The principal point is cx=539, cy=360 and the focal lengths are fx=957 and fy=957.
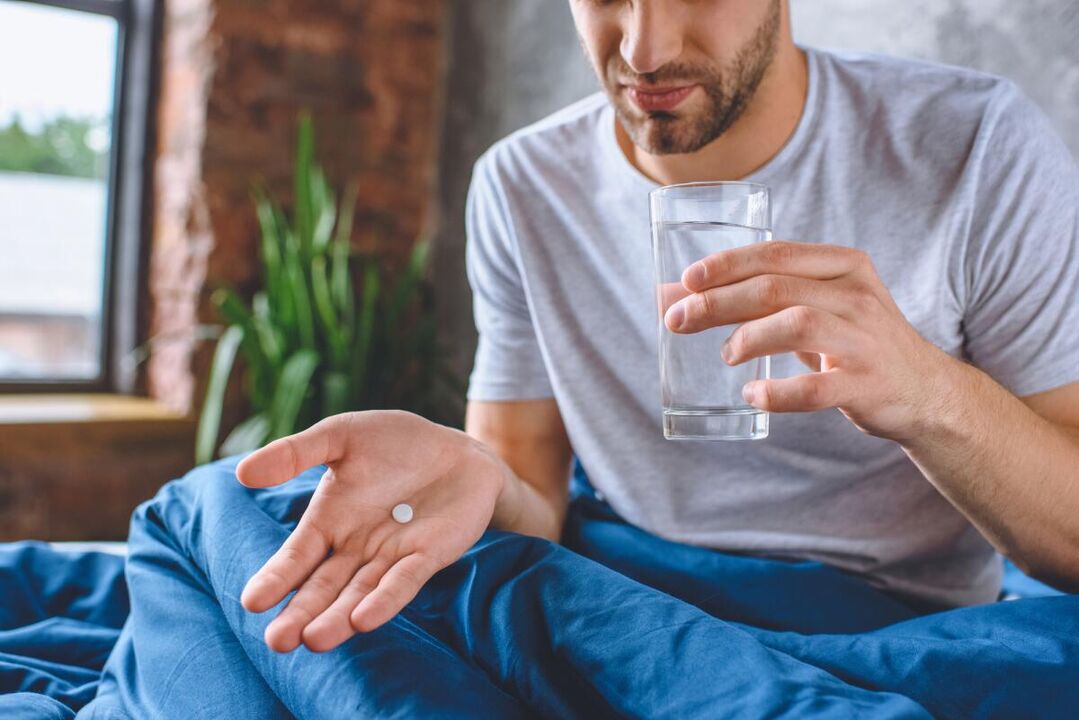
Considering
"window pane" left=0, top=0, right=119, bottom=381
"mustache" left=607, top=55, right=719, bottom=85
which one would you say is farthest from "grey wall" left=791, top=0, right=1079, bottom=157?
"window pane" left=0, top=0, right=119, bottom=381

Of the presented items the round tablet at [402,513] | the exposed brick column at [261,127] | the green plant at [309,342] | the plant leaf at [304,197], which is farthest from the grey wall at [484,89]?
the round tablet at [402,513]

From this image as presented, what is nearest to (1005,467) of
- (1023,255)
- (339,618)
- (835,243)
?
(1023,255)

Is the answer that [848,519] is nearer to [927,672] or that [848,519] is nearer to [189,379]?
[927,672]

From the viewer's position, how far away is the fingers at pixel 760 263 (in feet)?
2.48

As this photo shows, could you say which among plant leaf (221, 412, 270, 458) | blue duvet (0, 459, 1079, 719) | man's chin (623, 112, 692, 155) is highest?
man's chin (623, 112, 692, 155)

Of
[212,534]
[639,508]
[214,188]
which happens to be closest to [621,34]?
[639,508]

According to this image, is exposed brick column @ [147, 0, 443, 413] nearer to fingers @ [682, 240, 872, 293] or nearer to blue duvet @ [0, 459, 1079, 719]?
blue duvet @ [0, 459, 1079, 719]

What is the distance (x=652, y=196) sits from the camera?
0.85 meters

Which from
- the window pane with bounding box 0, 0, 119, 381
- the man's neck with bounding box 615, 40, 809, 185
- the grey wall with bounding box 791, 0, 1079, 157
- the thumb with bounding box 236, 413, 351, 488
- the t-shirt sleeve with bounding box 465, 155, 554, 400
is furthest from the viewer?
the window pane with bounding box 0, 0, 119, 381

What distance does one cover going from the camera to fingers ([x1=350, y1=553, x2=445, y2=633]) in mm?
750

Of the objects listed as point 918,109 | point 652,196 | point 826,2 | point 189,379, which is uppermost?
point 826,2

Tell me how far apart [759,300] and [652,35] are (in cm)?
47

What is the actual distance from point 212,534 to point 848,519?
2.55ft

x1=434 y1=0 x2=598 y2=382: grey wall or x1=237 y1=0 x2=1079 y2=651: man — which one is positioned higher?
x1=434 y1=0 x2=598 y2=382: grey wall
